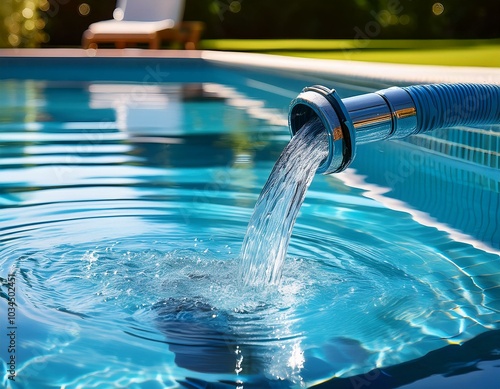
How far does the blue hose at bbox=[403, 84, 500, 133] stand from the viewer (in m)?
2.06

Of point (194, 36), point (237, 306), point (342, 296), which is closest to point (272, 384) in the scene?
point (237, 306)

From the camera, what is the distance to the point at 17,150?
490 cm

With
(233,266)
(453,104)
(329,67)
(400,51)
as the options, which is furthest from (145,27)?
(453,104)

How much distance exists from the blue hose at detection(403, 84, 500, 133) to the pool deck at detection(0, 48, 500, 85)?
0.71 m

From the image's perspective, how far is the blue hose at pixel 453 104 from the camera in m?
2.06

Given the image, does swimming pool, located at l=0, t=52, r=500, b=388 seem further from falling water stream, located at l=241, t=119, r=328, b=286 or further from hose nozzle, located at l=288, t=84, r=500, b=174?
hose nozzle, located at l=288, t=84, r=500, b=174

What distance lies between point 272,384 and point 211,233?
137cm

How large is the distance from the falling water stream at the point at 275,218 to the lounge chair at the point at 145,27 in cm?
951

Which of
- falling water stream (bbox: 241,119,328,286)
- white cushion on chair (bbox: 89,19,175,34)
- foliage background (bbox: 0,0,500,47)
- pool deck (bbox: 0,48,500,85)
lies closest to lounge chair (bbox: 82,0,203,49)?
A: white cushion on chair (bbox: 89,19,175,34)

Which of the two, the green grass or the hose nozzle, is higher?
the hose nozzle

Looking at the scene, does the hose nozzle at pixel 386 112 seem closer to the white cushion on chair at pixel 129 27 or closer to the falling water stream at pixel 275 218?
the falling water stream at pixel 275 218

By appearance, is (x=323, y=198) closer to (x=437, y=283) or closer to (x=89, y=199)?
(x=89, y=199)

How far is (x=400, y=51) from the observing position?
10555mm

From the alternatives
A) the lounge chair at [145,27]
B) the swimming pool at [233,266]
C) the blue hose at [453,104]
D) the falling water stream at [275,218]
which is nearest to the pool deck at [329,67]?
the swimming pool at [233,266]
